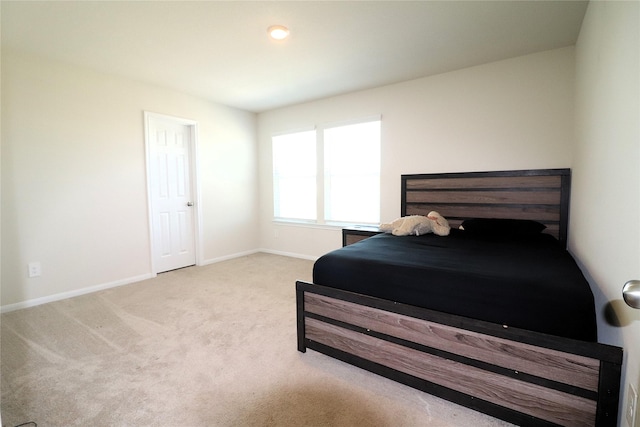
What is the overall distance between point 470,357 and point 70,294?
152 inches

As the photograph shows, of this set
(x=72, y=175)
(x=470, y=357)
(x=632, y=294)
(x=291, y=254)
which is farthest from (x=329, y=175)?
(x=632, y=294)

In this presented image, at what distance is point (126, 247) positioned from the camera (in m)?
3.64

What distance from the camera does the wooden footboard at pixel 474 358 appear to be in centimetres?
122

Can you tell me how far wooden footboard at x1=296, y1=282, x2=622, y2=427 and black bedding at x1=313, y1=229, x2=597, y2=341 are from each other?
2.5 inches

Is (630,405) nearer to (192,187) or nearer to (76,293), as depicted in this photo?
(76,293)

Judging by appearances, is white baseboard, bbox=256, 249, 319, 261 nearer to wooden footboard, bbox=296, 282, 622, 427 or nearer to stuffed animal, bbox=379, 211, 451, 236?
stuffed animal, bbox=379, 211, 451, 236

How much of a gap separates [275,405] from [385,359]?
2.17ft

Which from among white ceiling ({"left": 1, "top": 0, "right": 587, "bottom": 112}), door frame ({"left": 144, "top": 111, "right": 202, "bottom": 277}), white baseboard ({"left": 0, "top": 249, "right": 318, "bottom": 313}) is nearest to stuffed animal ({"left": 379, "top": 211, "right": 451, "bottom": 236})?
white ceiling ({"left": 1, "top": 0, "right": 587, "bottom": 112})

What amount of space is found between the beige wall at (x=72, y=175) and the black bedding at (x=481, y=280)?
2871 millimetres

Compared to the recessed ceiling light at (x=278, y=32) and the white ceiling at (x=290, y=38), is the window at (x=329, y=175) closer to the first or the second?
the white ceiling at (x=290, y=38)

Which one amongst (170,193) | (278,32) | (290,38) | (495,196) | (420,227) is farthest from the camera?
(170,193)

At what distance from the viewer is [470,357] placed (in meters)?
1.47

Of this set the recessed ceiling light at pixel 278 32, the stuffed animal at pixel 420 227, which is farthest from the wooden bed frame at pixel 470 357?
the recessed ceiling light at pixel 278 32

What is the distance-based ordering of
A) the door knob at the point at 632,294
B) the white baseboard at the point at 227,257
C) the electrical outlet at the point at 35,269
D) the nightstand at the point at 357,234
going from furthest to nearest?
the white baseboard at the point at 227,257 → the nightstand at the point at 357,234 → the electrical outlet at the point at 35,269 → the door knob at the point at 632,294
